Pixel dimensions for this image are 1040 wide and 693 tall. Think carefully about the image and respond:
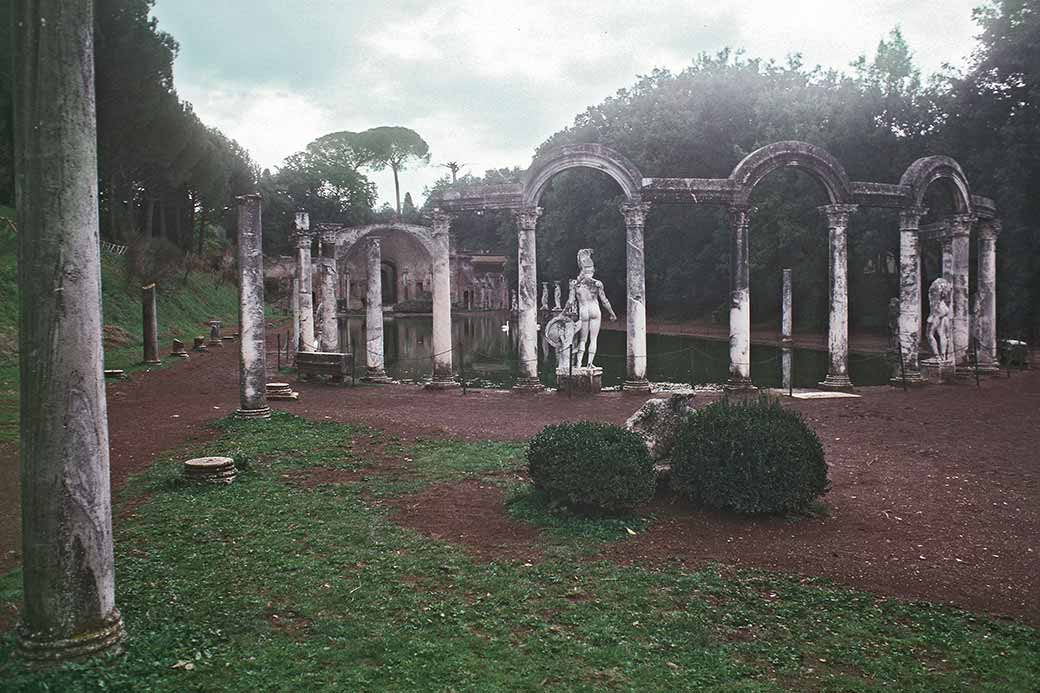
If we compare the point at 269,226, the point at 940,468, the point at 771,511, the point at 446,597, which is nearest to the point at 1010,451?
the point at 940,468

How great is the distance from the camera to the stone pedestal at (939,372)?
1800cm

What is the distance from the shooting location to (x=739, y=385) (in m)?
16.8

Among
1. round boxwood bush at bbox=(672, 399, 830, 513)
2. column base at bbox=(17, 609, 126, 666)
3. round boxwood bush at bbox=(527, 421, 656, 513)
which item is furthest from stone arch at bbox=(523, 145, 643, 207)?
column base at bbox=(17, 609, 126, 666)

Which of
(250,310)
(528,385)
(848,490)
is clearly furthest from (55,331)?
(528,385)

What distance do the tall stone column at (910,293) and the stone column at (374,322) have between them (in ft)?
41.4

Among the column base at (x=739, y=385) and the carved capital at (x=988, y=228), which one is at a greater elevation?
the carved capital at (x=988, y=228)

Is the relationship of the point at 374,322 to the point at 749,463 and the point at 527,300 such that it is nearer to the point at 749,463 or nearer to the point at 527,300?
the point at 527,300

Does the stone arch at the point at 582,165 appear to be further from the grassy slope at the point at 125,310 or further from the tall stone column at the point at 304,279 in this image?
the grassy slope at the point at 125,310

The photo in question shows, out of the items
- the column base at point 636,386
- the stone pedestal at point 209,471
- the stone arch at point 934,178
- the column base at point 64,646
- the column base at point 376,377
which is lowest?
the column base at point 64,646

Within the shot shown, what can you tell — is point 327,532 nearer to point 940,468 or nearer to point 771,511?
point 771,511

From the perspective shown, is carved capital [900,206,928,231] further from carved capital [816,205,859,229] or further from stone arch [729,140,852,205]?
stone arch [729,140,852,205]

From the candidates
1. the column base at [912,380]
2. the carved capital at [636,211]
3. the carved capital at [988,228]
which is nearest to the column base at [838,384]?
the column base at [912,380]

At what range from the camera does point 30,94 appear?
4141 millimetres

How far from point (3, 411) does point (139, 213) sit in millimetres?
33198
